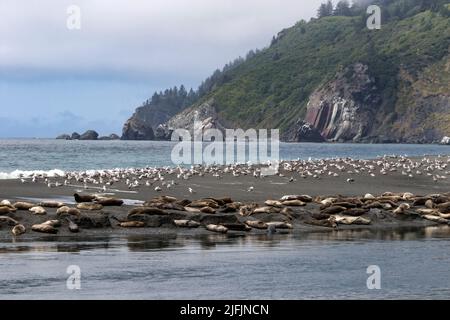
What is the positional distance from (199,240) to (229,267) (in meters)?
5.43

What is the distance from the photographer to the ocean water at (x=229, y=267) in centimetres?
1791

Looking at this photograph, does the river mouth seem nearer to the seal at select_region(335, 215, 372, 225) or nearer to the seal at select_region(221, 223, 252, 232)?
the seal at select_region(221, 223, 252, 232)

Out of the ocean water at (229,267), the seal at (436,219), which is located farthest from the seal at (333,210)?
the ocean water at (229,267)

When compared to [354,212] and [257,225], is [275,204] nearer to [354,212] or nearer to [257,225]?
[354,212]

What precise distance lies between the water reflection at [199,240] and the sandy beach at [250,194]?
3.15 ft

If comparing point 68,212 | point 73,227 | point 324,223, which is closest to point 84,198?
point 68,212

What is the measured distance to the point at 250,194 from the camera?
135ft

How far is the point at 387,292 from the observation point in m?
18.3
